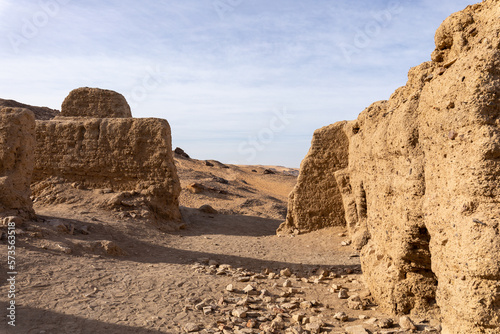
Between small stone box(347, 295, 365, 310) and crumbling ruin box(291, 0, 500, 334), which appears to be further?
small stone box(347, 295, 365, 310)

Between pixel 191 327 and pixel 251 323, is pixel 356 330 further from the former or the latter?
pixel 191 327

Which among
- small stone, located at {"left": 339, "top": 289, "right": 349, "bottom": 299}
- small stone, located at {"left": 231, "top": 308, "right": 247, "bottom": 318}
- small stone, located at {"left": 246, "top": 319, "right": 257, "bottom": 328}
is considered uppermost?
small stone, located at {"left": 339, "top": 289, "right": 349, "bottom": 299}

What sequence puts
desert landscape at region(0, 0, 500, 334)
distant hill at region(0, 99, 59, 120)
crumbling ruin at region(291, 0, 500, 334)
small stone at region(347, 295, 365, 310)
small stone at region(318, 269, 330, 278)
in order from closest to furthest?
crumbling ruin at region(291, 0, 500, 334), desert landscape at region(0, 0, 500, 334), small stone at region(347, 295, 365, 310), small stone at region(318, 269, 330, 278), distant hill at region(0, 99, 59, 120)

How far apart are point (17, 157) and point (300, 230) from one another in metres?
5.96

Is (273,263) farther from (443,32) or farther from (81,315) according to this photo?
(443,32)

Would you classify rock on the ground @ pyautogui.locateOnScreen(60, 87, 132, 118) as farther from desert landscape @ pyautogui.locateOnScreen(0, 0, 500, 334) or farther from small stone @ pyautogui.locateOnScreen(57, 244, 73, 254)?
small stone @ pyautogui.locateOnScreen(57, 244, 73, 254)

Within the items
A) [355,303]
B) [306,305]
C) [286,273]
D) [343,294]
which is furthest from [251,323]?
[286,273]

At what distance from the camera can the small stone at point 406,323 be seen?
12.0 feet

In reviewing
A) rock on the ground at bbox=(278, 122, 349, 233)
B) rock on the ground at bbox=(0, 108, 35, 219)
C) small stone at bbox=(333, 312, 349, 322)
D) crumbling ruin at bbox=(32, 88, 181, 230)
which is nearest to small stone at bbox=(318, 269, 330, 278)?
small stone at bbox=(333, 312, 349, 322)

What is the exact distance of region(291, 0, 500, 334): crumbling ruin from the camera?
2.76 metres

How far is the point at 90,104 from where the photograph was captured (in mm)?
11250

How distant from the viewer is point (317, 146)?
28.6ft

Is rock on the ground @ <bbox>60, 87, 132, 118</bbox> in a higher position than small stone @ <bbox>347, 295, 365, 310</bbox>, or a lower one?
higher

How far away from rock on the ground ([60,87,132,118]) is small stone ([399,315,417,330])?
9.67m
